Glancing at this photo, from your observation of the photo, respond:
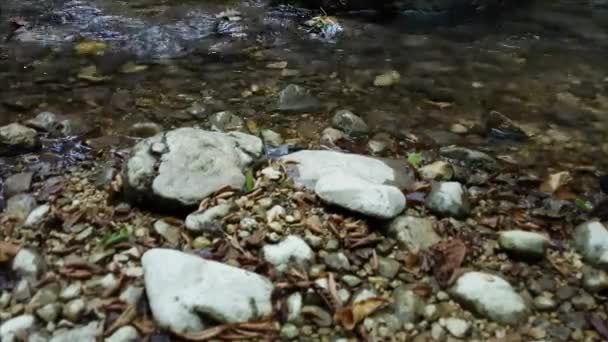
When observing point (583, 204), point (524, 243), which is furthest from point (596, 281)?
point (583, 204)

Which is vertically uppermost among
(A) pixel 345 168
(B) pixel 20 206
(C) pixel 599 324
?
(A) pixel 345 168

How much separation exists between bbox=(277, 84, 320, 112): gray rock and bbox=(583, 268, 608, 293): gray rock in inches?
91.8

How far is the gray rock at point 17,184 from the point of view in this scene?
3197mm

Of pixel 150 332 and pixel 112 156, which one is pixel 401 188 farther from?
pixel 112 156

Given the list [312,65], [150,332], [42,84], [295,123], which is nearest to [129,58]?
[42,84]

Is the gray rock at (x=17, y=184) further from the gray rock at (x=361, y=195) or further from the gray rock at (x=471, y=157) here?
the gray rock at (x=471, y=157)

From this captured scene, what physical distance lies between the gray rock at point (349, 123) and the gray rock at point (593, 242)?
62.9 inches

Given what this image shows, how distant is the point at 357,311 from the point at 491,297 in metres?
0.60

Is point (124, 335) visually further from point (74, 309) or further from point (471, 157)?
point (471, 157)

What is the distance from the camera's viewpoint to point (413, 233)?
2.86 meters

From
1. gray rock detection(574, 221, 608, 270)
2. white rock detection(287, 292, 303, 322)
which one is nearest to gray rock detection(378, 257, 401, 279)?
white rock detection(287, 292, 303, 322)

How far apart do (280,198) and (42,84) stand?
8.81ft

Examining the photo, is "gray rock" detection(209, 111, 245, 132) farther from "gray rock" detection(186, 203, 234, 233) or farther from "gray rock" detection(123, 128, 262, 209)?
"gray rock" detection(186, 203, 234, 233)

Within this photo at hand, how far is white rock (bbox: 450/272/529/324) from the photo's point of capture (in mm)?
2422
